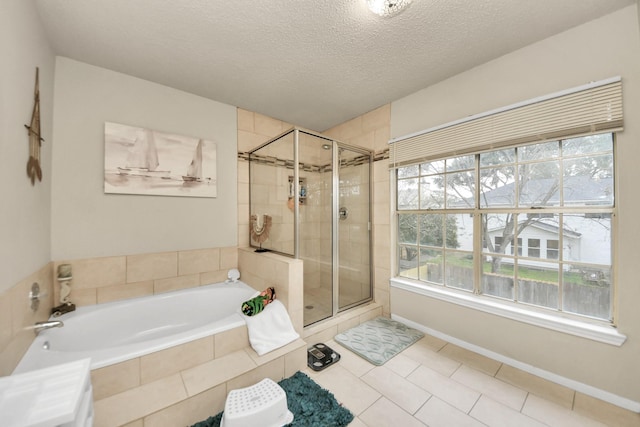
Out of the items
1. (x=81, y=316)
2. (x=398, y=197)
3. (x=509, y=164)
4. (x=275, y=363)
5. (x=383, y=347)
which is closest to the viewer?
(x=275, y=363)

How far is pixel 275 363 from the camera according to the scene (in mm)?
1673

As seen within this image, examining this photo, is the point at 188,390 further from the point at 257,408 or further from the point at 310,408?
the point at 310,408

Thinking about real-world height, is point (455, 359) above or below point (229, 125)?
below

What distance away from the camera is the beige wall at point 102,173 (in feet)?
6.15

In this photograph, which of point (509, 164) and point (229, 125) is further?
point (229, 125)

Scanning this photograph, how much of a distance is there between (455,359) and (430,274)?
747 millimetres

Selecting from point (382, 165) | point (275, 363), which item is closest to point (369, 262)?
point (382, 165)

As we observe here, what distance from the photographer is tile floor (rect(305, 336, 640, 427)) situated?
137 cm

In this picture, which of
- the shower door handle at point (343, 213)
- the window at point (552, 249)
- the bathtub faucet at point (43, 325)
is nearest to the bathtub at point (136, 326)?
the bathtub faucet at point (43, 325)

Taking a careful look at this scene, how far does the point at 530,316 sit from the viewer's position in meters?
1.72

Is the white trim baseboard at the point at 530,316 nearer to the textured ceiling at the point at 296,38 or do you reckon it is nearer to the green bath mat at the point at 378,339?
the green bath mat at the point at 378,339

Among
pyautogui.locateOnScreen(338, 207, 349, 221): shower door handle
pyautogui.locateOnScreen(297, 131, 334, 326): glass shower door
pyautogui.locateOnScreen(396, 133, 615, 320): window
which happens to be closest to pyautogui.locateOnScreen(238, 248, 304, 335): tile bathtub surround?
pyautogui.locateOnScreen(297, 131, 334, 326): glass shower door

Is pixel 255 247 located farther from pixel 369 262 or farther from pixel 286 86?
pixel 286 86

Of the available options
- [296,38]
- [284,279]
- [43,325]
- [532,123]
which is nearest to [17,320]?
[43,325]
